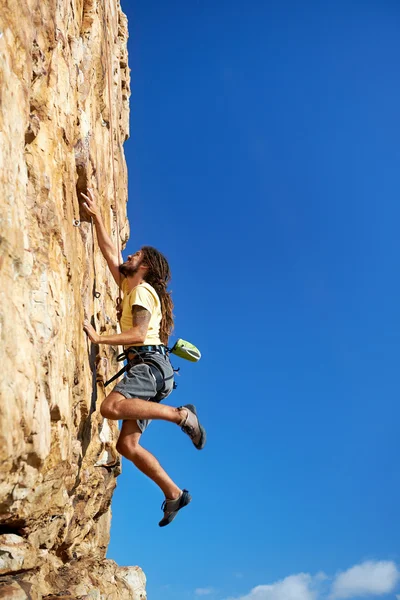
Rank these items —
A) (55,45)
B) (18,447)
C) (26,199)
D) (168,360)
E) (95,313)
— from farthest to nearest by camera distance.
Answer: (95,313)
(168,360)
(55,45)
(26,199)
(18,447)

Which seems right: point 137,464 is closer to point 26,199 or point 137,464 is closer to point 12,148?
point 26,199

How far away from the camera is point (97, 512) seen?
11.2m

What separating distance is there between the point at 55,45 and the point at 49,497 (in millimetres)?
5419

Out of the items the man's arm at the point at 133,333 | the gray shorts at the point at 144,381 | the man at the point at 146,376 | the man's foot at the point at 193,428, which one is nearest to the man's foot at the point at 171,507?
the man at the point at 146,376

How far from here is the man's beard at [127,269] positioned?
9.45 metres

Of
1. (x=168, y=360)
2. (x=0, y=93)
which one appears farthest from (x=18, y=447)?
(x=168, y=360)

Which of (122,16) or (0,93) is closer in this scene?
(0,93)

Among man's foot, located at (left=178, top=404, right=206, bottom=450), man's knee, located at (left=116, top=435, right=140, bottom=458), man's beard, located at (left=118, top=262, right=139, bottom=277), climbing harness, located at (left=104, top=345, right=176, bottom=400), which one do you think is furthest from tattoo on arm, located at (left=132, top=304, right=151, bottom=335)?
man's knee, located at (left=116, top=435, right=140, bottom=458)

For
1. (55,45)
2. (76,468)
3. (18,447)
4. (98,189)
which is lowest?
(18,447)

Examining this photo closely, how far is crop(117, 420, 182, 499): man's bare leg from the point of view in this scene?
8578mm

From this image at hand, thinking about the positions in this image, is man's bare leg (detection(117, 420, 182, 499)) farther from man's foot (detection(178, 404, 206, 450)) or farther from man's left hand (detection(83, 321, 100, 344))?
man's left hand (detection(83, 321, 100, 344))

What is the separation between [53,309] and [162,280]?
285cm

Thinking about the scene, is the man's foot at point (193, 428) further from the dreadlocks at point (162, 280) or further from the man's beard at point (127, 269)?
the man's beard at point (127, 269)

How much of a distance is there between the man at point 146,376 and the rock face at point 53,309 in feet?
1.88
